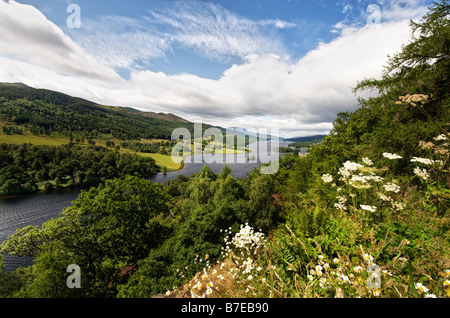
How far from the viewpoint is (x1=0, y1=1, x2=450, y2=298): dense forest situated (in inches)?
98.0

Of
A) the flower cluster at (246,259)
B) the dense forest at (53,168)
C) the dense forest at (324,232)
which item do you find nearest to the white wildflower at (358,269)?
the dense forest at (324,232)

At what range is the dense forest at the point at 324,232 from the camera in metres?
2.49

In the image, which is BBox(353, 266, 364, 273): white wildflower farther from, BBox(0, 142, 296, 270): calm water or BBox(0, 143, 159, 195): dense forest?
BBox(0, 143, 159, 195): dense forest

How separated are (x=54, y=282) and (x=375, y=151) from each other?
1901 cm

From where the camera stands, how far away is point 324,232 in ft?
12.4

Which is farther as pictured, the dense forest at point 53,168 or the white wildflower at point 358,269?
the dense forest at point 53,168

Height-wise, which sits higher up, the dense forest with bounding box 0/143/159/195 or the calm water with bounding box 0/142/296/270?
the dense forest with bounding box 0/143/159/195

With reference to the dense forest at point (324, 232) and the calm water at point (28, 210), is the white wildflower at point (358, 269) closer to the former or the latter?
the dense forest at point (324, 232)

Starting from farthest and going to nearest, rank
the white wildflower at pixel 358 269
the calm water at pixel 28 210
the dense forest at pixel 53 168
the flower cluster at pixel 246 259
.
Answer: the dense forest at pixel 53 168
the calm water at pixel 28 210
the flower cluster at pixel 246 259
the white wildflower at pixel 358 269

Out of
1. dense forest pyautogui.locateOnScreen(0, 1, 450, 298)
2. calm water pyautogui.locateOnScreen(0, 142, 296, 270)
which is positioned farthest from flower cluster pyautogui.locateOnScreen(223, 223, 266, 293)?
calm water pyautogui.locateOnScreen(0, 142, 296, 270)

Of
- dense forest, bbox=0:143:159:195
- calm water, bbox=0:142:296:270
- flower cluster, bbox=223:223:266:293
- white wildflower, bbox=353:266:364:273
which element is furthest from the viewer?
dense forest, bbox=0:143:159:195

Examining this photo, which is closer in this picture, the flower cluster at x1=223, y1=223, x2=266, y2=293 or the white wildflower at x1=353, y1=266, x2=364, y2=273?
the white wildflower at x1=353, y1=266, x2=364, y2=273

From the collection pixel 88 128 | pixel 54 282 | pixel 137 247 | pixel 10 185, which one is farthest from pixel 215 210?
pixel 88 128
